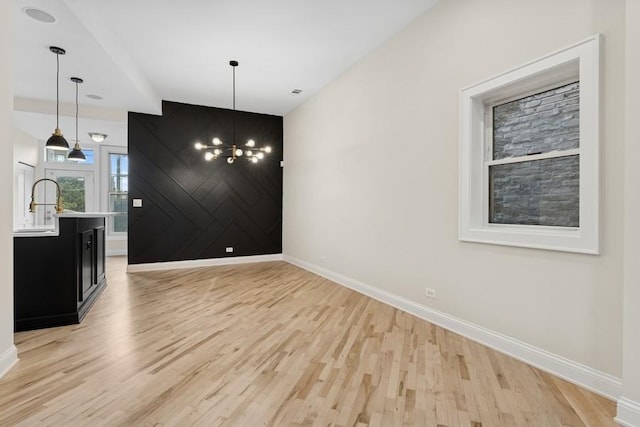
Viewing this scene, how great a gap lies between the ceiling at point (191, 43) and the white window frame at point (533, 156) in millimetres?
1355

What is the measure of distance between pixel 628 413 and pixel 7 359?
3957 mm

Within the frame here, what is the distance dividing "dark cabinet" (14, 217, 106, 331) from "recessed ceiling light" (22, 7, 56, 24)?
6.29 ft

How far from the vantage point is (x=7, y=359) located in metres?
2.35

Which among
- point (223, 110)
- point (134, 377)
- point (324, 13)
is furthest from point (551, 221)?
point (223, 110)

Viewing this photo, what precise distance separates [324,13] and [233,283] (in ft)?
12.8

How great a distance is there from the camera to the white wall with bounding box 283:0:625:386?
2.06 m

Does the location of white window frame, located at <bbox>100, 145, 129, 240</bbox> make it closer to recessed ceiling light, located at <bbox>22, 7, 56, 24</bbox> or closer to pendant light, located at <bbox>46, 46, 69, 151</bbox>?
pendant light, located at <bbox>46, 46, 69, 151</bbox>

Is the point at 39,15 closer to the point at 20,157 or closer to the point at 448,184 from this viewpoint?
the point at 448,184

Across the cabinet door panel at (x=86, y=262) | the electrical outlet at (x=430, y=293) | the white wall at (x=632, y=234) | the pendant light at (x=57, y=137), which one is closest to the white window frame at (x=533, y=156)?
the white wall at (x=632, y=234)

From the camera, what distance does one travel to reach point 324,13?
3.54 meters

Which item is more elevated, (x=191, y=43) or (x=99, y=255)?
(x=191, y=43)

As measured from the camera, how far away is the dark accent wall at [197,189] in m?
6.20

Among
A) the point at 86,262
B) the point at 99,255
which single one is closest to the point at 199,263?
the point at 99,255

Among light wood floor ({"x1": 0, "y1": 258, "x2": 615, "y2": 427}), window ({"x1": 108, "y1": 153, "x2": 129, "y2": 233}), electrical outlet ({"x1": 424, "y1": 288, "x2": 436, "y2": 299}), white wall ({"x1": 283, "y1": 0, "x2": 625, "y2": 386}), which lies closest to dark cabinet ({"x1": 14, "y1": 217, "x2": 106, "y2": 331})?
light wood floor ({"x1": 0, "y1": 258, "x2": 615, "y2": 427})
